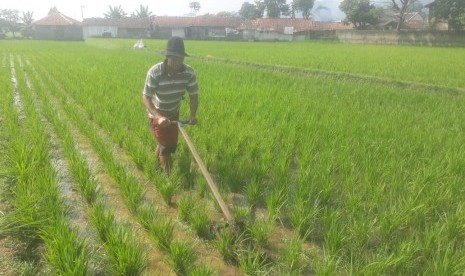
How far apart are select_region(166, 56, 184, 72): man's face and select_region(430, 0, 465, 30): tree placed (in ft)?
77.1

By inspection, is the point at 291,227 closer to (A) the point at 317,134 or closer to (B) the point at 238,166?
(B) the point at 238,166

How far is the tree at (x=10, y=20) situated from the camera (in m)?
40.7

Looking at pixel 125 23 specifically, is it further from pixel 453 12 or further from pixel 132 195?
pixel 132 195

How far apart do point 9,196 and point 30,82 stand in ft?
20.2

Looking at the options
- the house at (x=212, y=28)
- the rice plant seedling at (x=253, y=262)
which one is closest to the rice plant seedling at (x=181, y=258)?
the rice plant seedling at (x=253, y=262)

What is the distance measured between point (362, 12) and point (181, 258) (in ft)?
105

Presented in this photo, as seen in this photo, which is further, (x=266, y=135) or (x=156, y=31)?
(x=156, y=31)

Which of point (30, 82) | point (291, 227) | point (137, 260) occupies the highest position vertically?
point (30, 82)

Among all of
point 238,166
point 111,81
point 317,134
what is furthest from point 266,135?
point 111,81

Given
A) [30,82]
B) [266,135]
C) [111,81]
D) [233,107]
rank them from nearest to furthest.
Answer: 1. [266,135]
2. [233,107]
3. [111,81]
4. [30,82]

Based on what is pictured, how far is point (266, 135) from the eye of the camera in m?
3.78

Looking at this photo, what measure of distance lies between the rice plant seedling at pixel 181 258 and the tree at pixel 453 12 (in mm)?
24473

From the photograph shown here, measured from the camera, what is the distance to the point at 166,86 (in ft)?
9.85

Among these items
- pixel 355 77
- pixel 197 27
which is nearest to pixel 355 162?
pixel 355 77
